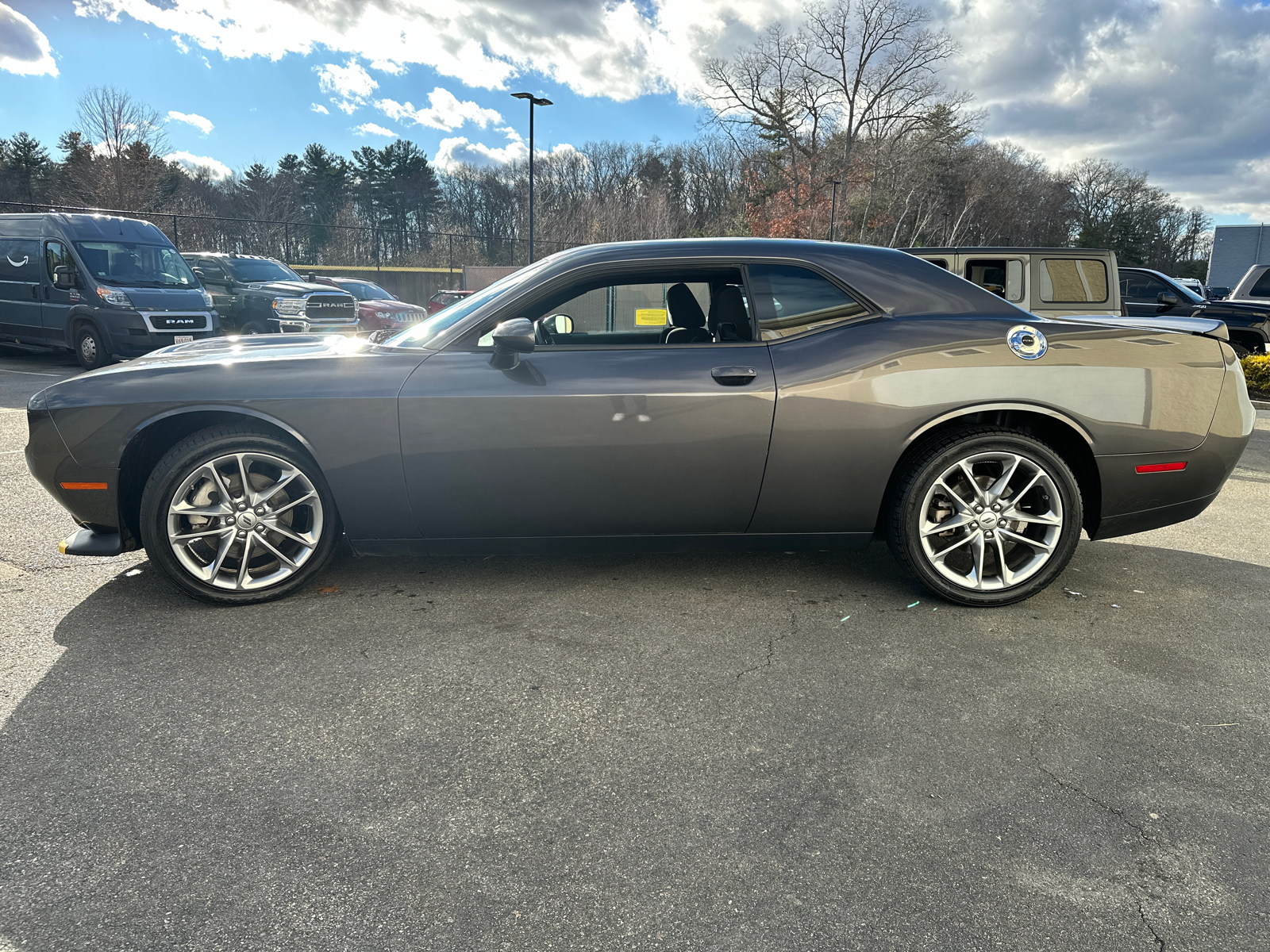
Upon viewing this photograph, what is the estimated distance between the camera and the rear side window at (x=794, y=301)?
11.5 ft

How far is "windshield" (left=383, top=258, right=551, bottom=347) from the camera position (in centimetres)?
360

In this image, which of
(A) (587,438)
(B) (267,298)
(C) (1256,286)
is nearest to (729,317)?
(A) (587,438)

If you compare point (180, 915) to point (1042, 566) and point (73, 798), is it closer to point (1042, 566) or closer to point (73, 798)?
point (73, 798)

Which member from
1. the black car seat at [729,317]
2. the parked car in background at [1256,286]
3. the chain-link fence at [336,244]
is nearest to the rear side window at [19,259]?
the black car seat at [729,317]

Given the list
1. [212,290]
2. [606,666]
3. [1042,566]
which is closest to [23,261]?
[212,290]

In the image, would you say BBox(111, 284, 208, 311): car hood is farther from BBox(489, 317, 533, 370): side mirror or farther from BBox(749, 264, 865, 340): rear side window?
BBox(749, 264, 865, 340): rear side window

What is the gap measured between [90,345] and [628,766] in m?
13.4

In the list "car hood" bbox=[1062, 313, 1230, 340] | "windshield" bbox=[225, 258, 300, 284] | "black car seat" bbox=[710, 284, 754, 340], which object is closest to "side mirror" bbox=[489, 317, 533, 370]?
"black car seat" bbox=[710, 284, 754, 340]

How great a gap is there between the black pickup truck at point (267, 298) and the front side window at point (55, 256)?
3931 mm

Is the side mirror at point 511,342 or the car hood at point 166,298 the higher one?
the car hood at point 166,298

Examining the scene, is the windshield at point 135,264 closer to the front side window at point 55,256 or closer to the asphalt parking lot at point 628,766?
the front side window at point 55,256

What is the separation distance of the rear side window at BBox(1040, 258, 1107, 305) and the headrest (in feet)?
22.2

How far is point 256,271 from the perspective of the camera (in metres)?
18.1

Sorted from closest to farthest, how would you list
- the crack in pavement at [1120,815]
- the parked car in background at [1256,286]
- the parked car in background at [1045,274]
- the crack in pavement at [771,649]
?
the crack in pavement at [1120,815], the crack in pavement at [771,649], the parked car in background at [1045,274], the parked car in background at [1256,286]
